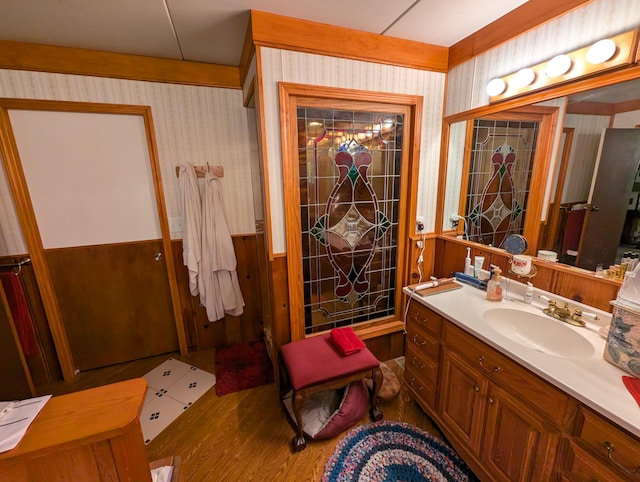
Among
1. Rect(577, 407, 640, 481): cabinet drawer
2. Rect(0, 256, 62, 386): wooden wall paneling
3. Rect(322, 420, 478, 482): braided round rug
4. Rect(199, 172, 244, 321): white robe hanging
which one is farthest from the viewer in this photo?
Rect(199, 172, 244, 321): white robe hanging

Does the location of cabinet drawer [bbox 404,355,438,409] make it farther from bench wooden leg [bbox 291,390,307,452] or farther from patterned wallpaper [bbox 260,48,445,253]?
patterned wallpaper [bbox 260,48,445,253]

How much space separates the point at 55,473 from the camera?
0.65 meters

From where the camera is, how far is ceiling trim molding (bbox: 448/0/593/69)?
138 cm

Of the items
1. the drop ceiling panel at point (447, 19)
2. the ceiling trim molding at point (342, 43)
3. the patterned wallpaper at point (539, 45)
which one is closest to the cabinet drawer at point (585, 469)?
the patterned wallpaper at point (539, 45)

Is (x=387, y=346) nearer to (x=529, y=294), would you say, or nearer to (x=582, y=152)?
(x=529, y=294)

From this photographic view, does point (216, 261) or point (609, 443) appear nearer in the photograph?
point (609, 443)

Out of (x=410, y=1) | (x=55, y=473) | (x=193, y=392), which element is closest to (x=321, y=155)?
(x=410, y=1)

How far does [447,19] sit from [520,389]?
202 cm

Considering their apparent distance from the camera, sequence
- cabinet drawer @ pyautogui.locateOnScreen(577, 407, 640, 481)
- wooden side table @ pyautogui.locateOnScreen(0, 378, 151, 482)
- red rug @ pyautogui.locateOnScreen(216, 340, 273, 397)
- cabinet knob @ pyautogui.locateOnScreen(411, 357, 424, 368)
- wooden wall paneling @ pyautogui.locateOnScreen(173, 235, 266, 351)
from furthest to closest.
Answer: wooden wall paneling @ pyautogui.locateOnScreen(173, 235, 266, 351) < red rug @ pyautogui.locateOnScreen(216, 340, 273, 397) < cabinet knob @ pyautogui.locateOnScreen(411, 357, 424, 368) < cabinet drawer @ pyautogui.locateOnScreen(577, 407, 640, 481) < wooden side table @ pyautogui.locateOnScreen(0, 378, 151, 482)

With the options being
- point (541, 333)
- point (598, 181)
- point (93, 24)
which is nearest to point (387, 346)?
point (541, 333)

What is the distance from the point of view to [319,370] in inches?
63.2

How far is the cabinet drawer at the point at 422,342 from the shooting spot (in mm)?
1667

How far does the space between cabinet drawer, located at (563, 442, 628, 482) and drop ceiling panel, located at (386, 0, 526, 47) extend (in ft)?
6.90

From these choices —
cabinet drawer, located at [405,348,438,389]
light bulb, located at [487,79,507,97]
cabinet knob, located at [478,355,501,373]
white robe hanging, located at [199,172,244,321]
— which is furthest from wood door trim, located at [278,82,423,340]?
cabinet knob, located at [478,355,501,373]
